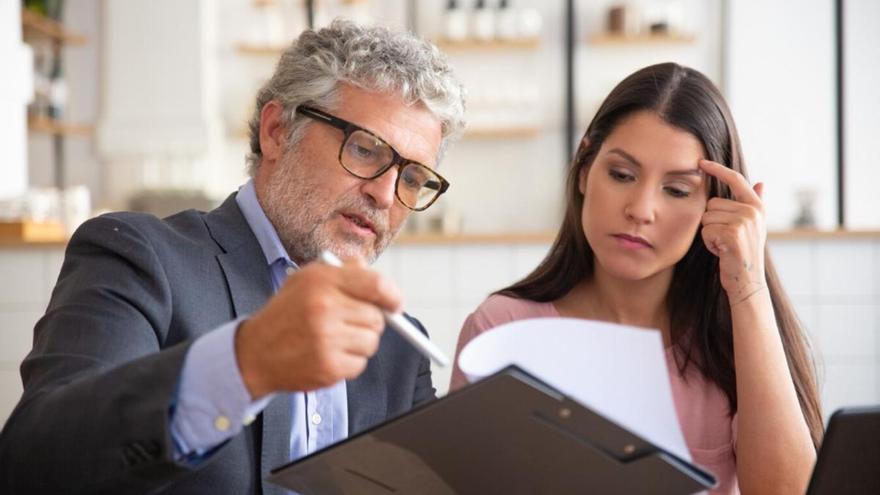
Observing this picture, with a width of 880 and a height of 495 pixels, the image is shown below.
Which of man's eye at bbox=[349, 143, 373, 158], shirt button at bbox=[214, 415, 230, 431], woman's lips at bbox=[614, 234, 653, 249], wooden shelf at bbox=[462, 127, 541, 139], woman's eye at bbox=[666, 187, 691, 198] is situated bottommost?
shirt button at bbox=[214, 415, 230, 431]

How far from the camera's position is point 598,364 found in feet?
2.55

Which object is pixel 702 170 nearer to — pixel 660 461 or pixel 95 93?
pixel 660 461

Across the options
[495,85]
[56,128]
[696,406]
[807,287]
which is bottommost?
[807,287]

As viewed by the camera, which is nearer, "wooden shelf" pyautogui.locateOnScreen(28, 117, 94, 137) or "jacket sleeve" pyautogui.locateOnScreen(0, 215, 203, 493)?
"jacket sleeve" pyautogui.locateOnScreen(0, 215, 203, 493)

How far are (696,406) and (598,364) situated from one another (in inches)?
32.0

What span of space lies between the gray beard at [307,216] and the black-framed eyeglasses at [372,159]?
4 centimetres

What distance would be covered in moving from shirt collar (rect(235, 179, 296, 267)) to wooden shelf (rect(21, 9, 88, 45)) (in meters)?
4.45

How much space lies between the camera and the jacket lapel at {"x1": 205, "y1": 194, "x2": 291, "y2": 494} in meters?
1.19

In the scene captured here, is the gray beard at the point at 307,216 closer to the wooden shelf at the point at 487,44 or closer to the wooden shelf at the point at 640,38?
the wooden shelf at the point at 487,44

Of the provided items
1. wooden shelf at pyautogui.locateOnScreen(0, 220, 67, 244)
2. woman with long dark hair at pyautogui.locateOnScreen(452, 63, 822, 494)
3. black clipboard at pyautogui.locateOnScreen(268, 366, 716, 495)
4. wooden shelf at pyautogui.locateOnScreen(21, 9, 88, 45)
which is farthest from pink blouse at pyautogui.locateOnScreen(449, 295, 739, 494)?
wooden shelf at pyautogui.locateOnScreen(21, 9, 88, 45)

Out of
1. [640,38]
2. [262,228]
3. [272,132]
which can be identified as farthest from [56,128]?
[262,228]

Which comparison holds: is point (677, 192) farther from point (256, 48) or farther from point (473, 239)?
point (256, 48)

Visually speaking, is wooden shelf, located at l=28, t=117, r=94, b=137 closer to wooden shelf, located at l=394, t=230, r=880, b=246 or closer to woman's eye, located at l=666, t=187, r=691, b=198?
wooden shelf, located at l=394, t=230, r=880, b=246

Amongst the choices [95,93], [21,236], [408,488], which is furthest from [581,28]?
[408,488]
